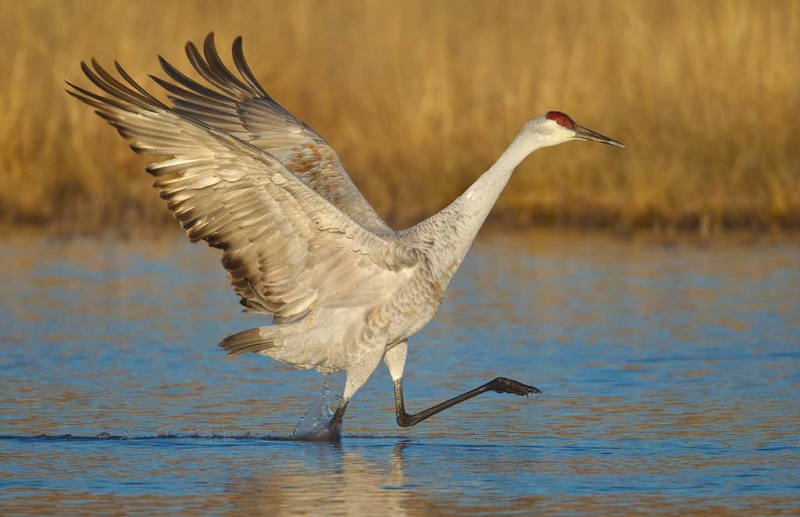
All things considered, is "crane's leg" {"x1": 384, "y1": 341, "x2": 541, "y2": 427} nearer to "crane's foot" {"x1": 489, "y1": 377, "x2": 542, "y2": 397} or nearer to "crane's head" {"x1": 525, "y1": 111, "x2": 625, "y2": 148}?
"crane's foot" {"x1": 489, "y1": 377, "x2": 542, "y2": 397}

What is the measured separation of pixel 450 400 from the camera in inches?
281

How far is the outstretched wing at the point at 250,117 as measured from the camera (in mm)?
7582

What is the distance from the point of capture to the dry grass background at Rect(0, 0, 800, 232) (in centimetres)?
1296

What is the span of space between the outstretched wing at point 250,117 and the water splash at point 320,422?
109cm

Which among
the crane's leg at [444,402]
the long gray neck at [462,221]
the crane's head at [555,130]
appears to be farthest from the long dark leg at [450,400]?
the crane's head at [555,130]

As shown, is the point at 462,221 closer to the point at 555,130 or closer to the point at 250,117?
the point at 555,130

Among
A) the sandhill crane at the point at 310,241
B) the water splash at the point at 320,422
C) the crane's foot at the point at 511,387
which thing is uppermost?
the sandhill crane at the point at 310,241

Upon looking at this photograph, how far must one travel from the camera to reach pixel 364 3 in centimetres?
1756

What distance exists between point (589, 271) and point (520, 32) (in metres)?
6.34

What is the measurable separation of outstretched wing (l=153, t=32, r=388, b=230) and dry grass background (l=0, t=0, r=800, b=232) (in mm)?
4901

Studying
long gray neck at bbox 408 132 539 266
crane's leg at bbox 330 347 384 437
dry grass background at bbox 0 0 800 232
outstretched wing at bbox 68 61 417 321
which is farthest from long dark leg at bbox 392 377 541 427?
dry grass background at bbox 0 0 800 232

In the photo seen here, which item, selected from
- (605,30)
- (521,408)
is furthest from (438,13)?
(521,408)

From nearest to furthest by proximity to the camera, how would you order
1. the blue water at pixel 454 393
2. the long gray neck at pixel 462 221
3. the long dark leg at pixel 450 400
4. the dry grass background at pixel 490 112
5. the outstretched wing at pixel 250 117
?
the blue water at pixel 454 393 < the long gray neck at pixel 462 221 < the long dark leg at pixel 450 400 < the outstretched wing at pixel 250 117 < the dry grass background at pixel 490 112

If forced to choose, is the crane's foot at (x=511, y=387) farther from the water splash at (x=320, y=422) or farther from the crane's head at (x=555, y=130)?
the crane's head at (x=555, y=130)
